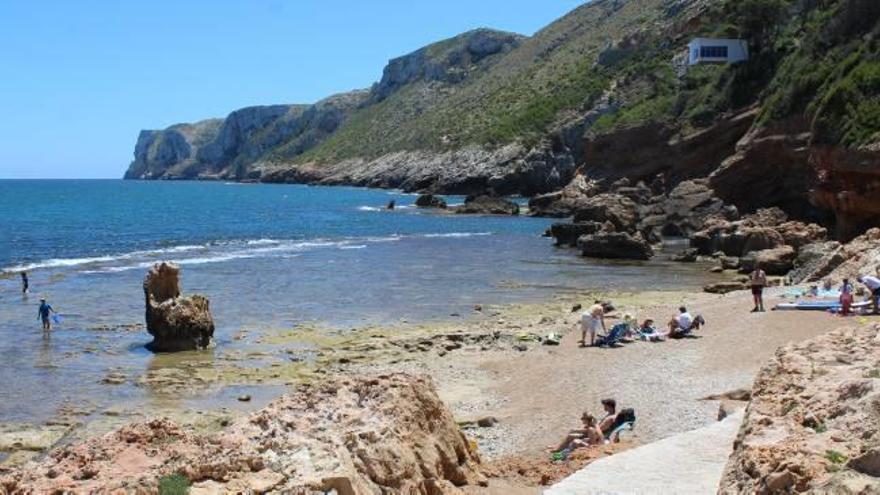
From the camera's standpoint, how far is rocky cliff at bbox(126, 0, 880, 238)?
163 ft

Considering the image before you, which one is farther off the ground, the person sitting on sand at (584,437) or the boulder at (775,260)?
the boulder at (775,260)

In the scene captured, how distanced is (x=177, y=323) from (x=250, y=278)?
55.4 feet

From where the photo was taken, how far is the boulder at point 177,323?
27094mm

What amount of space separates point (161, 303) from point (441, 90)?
155571mm

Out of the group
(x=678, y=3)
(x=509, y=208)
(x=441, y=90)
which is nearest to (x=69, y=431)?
(x=509, y=208)

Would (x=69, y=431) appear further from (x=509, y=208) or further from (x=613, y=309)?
(x=509, y=208)

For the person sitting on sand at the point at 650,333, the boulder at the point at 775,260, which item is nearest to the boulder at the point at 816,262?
the boulder at the point at 775,260

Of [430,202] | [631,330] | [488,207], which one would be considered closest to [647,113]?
[488,207]

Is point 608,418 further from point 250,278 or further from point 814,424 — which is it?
point 250,278

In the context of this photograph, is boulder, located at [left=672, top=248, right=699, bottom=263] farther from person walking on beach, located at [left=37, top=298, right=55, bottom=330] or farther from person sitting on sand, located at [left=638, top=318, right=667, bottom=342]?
person walking on beach, located at [left=37, top=298, right=55, bottom=330]

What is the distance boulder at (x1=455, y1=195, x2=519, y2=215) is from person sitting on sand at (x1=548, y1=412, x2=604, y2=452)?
2801 inches

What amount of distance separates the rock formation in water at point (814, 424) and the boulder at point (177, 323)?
20504 millimetres

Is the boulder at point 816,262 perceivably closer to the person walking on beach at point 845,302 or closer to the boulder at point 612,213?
the person walking on beach at point 845,302

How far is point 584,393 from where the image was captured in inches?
761
